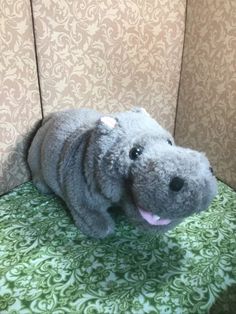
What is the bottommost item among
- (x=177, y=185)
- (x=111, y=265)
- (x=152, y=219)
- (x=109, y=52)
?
(x=111, y=265)

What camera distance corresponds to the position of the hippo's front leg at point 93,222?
83 centimetres

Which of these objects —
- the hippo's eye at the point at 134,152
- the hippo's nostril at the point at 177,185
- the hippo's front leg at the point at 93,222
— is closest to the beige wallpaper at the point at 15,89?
the hippo's front leg at the point at 93,222

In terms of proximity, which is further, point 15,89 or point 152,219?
point 15,89

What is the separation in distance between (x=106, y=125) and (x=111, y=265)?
0.30m

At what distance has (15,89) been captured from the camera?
3.04 ft

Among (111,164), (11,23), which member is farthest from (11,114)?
(111,164)

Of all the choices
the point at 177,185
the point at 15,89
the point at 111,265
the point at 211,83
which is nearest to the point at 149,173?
the point at 177,185

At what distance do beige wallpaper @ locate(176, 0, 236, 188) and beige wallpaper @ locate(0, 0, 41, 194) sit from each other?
0.56 meters

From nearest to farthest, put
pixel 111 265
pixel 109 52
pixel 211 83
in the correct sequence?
pixel 111 265 → pixel 109 52 → pixel 211 83

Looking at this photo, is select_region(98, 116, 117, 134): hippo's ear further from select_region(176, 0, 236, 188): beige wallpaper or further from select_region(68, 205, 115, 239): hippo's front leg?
select_region(176, 0, 236, 188): beige wallpaper

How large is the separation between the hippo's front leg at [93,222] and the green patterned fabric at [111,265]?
0.06ft

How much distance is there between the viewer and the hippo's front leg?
83 centimetres

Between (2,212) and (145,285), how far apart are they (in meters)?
0.43

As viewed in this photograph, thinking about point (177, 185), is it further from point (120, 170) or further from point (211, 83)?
point (211, 83)
